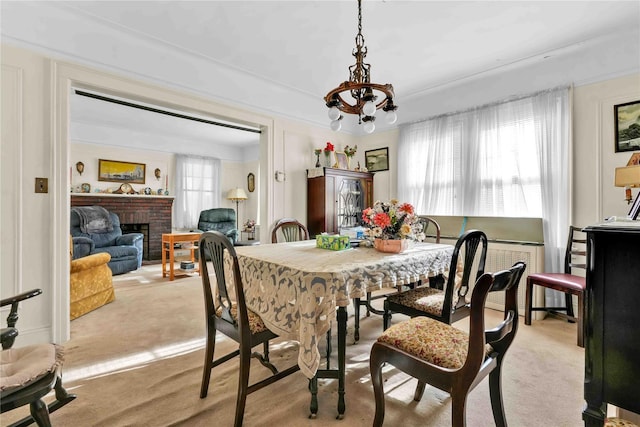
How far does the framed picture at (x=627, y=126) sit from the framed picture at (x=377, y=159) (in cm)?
253

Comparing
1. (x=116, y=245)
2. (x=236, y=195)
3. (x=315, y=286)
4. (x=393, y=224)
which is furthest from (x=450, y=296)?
(x=236, y=195)

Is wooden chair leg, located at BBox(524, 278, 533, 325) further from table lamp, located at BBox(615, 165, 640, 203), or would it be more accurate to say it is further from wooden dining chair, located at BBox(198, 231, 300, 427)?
wooden dining chair, located at BBox(198, 231, 300, 427)

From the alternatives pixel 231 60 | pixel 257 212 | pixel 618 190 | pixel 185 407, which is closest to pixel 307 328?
pixel 185 407

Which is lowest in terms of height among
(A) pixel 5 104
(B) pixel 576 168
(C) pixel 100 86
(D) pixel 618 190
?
(D) pixel 618 190

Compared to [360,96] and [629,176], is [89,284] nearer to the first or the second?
[360,96]

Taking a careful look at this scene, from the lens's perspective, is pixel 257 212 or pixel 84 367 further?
pixel 257 212

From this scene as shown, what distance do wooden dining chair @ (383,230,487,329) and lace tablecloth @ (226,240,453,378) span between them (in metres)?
0.18

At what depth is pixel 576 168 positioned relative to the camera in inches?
118

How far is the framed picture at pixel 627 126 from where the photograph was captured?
267 centimetres

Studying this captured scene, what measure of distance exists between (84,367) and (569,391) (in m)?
3.12

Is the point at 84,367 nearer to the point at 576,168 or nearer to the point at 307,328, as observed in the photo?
the point at 307,328

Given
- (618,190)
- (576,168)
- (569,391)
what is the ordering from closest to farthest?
(569,391) < (618,190) < (576,168)

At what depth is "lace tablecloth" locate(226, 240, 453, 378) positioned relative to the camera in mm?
1384

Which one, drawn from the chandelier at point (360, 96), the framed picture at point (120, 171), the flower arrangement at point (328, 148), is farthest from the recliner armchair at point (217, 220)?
the chandelier at point (360, 96)
